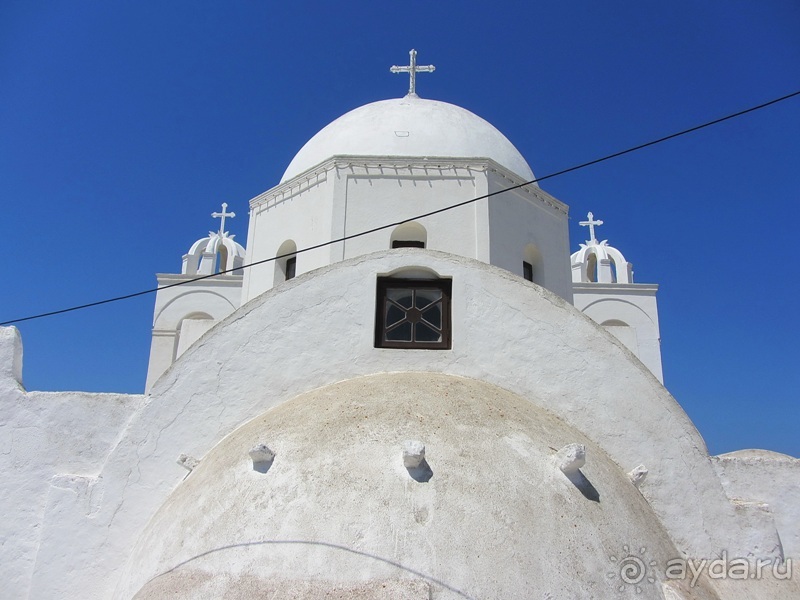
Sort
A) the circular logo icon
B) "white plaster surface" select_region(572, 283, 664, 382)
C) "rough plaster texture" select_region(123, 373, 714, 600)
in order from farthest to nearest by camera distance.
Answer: "white plaster surface" select_region(572, 283, 664, 382) < the circular logo icon < "rough plaster texture" select_region(123, 373, 714, 600)

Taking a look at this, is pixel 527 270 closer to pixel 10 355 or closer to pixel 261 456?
pixel 261 456

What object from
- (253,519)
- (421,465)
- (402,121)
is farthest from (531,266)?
(253,519)

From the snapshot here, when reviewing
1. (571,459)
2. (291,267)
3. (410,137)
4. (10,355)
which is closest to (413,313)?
(571,459)

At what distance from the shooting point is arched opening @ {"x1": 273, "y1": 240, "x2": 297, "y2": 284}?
9250 mm

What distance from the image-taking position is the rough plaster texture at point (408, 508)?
3.97m

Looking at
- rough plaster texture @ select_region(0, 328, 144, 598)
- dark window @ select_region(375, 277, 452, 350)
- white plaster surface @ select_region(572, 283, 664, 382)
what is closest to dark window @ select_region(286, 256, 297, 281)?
dark window @ select_region(375, 277, 452, 350)

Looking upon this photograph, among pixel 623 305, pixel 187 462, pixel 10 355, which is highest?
pixel 623 305

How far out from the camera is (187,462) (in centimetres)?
559

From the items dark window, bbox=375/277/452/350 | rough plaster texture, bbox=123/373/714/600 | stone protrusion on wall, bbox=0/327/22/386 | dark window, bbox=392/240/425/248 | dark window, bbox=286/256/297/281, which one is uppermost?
dark window, bbox=392/240/425/248

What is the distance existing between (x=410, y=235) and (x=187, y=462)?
434 centimetres

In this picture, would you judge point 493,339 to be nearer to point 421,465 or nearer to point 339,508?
point 421,465

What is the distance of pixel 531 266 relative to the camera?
9469mm

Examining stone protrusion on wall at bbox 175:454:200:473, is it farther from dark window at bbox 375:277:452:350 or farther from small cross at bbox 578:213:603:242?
small cross at bbox 578:213:603:242

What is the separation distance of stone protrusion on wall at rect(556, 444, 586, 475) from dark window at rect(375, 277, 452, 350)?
1.68 m
